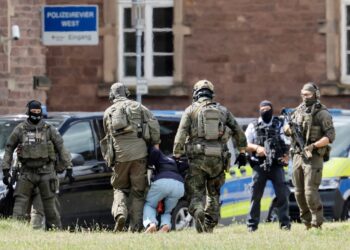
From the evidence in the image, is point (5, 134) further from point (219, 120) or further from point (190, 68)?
point (190, 68)

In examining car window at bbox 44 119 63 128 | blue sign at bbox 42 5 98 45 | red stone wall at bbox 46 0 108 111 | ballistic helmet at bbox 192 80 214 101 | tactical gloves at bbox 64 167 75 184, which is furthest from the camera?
red stone wall at bbox 46 0 108 111

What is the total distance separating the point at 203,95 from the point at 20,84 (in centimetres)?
1074

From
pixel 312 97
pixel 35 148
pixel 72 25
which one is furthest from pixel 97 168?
pixel 72 25

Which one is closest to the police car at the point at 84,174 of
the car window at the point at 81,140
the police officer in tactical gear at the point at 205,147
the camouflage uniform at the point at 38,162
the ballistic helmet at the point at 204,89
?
the car window at the point at 81,140

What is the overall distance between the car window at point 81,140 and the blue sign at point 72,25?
5.85m

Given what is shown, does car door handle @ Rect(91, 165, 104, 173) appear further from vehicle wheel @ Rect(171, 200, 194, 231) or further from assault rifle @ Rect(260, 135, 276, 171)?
assault rifle @ Rect(260, 135, 276, 171)

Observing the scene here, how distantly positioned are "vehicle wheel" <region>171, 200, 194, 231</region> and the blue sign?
6136 millimetres

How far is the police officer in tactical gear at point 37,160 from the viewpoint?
1762 cm

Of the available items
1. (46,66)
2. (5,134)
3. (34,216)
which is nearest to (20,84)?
(46,66)

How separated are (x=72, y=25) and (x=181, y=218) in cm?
652

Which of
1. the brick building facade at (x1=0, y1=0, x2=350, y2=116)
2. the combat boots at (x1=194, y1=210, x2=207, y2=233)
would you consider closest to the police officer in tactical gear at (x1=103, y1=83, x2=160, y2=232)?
the combat boots at (x1=194, y1=210, x2=207, y2=233)

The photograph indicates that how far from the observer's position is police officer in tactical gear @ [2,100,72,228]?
57.8ft

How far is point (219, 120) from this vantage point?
1670 centimetres

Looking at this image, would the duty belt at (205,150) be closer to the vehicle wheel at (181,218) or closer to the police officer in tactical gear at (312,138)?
the police officer in tactical gear at (312,138)
